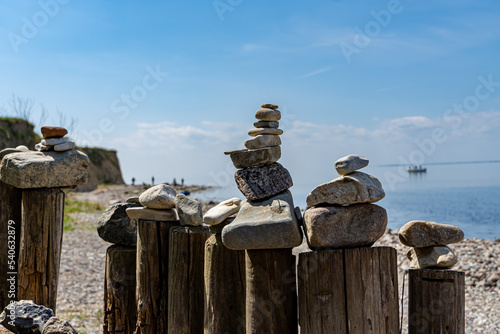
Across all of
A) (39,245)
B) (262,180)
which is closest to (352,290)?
(262,180)

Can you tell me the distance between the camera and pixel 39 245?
16.1 ft

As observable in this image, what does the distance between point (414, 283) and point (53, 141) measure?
3.88 meters

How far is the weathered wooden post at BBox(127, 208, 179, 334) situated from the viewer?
4.26 meters

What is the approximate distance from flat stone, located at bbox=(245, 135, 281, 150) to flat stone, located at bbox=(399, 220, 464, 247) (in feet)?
4.12

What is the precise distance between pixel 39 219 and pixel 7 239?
591 mm

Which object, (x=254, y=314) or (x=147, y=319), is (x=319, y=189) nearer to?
(x=254, y=314)

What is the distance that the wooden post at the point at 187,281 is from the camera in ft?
13.2

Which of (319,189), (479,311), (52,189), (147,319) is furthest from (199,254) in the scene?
(479,311)

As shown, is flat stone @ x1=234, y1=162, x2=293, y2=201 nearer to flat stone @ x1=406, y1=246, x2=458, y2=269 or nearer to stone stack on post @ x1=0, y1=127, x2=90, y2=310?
flat stone @ x1=406, y1=246, x2=458, y2=269

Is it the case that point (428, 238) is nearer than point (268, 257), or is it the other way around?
point (268, 257)

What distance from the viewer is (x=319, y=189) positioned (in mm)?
3395

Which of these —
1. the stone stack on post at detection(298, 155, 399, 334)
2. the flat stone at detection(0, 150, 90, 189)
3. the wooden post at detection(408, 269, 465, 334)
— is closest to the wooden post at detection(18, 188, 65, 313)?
the flat stone at detection(0, 150, 90, 189)

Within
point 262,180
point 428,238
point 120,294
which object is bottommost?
point 120,294

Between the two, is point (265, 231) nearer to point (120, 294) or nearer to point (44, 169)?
point (120, 294)
